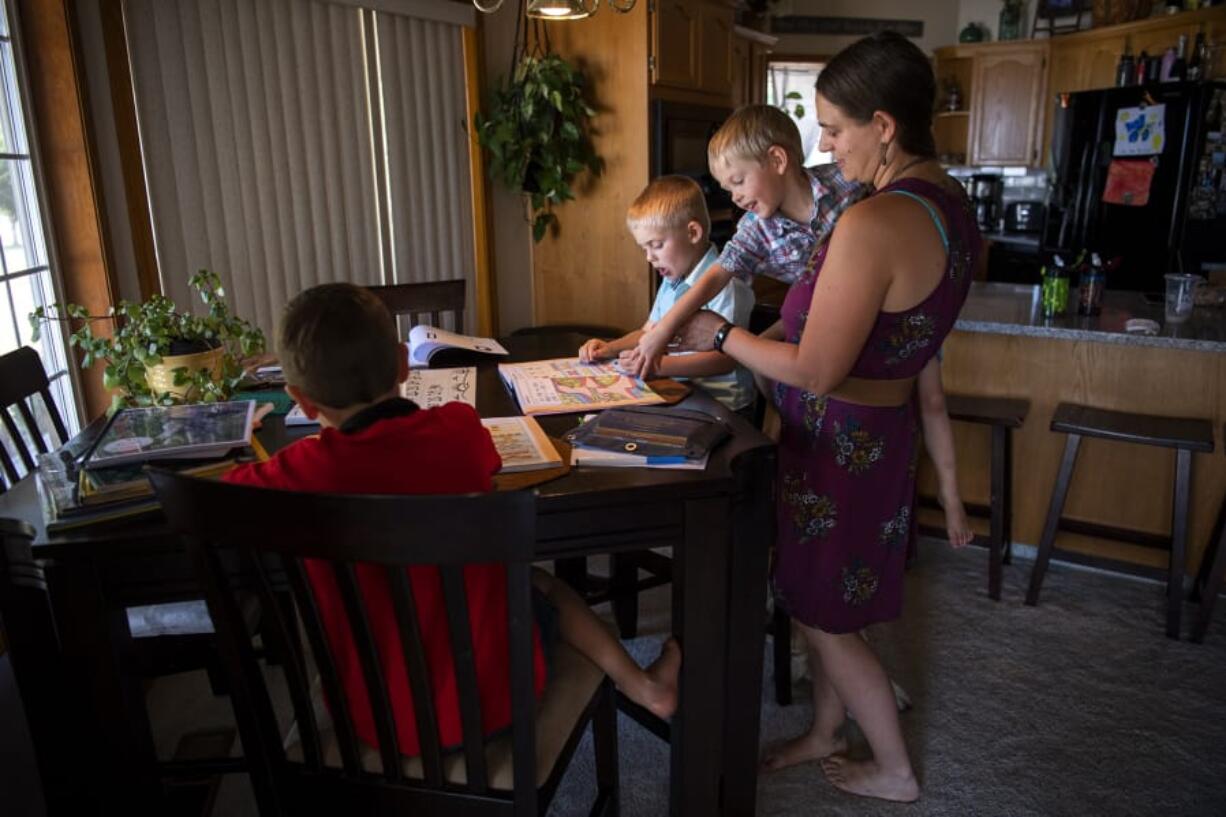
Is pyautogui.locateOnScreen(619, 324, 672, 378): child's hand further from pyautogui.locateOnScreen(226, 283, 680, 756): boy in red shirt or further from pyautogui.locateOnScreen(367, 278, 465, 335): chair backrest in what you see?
pyautogui.locateOnScreen(367, 278, 465, 335): chair backrest

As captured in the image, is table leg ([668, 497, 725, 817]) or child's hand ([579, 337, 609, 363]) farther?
child's hand ([579, 337, 609, 363])

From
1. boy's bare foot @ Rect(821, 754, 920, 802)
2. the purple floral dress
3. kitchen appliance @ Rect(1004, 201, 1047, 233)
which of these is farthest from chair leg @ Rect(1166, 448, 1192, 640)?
kitchen appliance @ Rect(1004, 201, 1047, 233)

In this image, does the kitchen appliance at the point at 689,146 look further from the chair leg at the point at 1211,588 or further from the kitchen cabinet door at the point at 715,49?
the chair leg at the point at 1211,588

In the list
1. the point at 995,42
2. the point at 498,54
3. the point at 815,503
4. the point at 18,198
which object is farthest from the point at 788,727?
the point at 995,42

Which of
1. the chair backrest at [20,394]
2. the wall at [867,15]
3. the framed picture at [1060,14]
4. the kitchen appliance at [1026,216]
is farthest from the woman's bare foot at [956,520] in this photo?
the framed picture at [1060,14]

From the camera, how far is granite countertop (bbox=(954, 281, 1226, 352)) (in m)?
2.30

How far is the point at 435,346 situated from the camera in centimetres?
197

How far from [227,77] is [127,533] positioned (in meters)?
2.15

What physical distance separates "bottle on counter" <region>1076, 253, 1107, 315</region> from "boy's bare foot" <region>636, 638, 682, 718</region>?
6.52 ft

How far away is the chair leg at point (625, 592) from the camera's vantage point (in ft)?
6.81

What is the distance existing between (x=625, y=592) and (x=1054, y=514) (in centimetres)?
129

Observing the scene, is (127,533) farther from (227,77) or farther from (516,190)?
(516,190)

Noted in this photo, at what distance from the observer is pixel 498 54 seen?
3518mm

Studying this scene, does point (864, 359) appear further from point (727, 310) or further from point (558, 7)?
point (558, 7)
